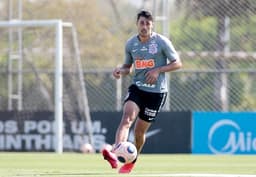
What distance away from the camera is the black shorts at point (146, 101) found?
47.6 feet

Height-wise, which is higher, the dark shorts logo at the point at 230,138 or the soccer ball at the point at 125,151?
the soccer ball at the point at 125,151

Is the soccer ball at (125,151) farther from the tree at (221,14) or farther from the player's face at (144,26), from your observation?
the tree at (221,14)

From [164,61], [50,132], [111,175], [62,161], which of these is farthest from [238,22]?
[111,175]

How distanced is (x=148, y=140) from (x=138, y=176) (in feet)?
38.6

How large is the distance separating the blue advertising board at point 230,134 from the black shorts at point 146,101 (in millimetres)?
9635

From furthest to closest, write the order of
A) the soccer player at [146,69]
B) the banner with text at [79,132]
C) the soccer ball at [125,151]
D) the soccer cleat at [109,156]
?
the banner with text at [79,132] → the soccer player at [146,69] → the soccer ball at [125,151] → the soccer cleat at [109,156]

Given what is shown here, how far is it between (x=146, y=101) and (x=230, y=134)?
979 cm

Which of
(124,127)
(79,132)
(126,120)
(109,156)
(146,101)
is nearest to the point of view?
(109,156)

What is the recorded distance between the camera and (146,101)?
14.6 metres

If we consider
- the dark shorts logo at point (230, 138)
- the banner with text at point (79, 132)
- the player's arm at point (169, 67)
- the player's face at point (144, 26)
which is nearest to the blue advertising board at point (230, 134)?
the dark shorts logo at point (230, 138)

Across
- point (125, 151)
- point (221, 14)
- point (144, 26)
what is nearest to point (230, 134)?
point (221, 14)

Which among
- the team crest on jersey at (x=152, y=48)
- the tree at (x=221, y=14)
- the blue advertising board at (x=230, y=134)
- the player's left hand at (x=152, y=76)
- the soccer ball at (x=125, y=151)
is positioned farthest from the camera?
the tree at (x=221, y=14)

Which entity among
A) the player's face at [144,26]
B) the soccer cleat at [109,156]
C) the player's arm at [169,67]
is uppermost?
the player's face at [144,26]

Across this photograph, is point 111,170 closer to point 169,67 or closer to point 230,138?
point 169,67
